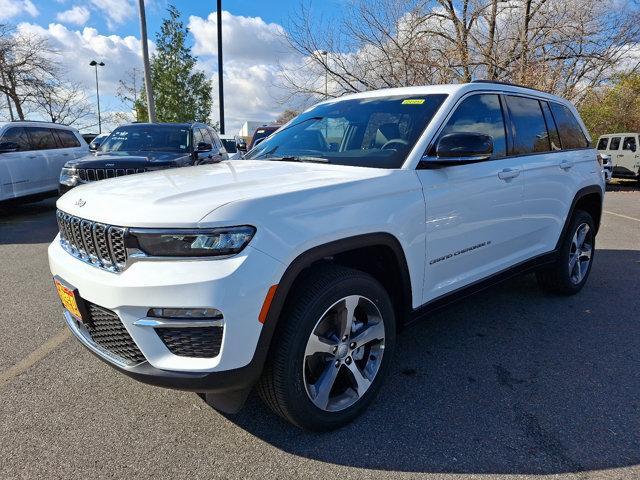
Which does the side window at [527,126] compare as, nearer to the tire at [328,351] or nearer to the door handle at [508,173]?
the door handle at [508,173]

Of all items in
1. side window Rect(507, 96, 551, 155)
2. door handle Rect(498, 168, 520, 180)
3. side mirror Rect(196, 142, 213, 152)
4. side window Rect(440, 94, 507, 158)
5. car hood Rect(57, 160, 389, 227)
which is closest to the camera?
car hood Rect(57, 160, 389, 227)

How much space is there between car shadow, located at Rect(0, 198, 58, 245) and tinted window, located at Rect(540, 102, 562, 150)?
679 centimetres

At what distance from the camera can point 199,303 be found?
1914mm

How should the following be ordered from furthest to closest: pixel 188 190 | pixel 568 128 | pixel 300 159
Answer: pixel 568 128
pixel 300 159
pixel 188 190

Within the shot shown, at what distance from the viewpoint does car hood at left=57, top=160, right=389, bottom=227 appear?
2.04 m

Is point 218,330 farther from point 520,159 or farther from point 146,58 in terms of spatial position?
point 146,58

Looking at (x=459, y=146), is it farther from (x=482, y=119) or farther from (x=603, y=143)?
(x=603, y=143)

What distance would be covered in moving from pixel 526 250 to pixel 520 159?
0.75 metres

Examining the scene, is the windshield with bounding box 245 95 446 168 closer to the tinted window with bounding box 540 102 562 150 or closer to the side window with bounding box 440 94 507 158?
the side window with bounding box 440 94 507 158

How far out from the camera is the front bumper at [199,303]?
1918mm

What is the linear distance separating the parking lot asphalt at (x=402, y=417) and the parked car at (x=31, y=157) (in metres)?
6.01

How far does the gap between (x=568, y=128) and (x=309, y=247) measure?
357cm

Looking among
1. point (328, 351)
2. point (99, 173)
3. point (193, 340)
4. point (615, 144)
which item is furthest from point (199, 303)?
point (615, 144)

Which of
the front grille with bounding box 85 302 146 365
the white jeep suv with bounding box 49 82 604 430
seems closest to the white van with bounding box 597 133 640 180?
the white jeep suv with bounding box 49 82 604 430
